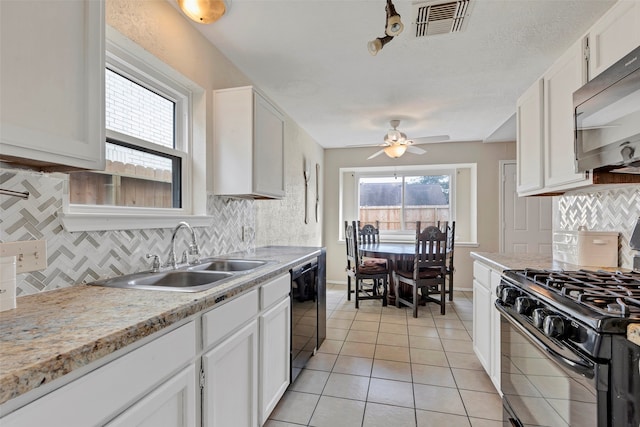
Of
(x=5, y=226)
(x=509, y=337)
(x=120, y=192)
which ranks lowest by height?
(x=509, y=337)

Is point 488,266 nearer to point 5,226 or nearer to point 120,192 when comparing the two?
point 120,192

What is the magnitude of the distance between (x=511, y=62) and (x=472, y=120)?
1.44 metres

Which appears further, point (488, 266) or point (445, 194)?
point (445, 194)

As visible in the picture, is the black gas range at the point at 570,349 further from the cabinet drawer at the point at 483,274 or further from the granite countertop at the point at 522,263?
the cabinet drawer at the point at 483,274

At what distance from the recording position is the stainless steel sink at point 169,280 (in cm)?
128

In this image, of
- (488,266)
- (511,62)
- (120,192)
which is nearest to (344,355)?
(488,266)

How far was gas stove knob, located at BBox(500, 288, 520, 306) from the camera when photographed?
148 centimetres

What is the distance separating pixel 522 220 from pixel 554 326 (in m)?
4.33

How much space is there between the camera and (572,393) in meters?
1.05

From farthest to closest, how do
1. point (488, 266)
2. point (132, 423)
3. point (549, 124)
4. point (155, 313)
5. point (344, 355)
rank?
1. point (344, 355)
2. point (488, 266)
3. point (549, 124)
4. point (155, 313)
5. point (132, 423)

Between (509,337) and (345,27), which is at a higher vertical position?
(345,27)

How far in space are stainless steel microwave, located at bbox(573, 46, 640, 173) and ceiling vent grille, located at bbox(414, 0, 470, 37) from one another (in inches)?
30.1

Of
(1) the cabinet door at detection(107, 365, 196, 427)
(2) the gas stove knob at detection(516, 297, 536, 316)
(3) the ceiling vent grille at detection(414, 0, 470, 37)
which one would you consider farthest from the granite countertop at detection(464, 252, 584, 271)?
(1) the cabinet door at detection(107, 365, 196, 427)

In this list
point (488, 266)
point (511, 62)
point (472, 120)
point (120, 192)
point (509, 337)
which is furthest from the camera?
point (472, 120)
